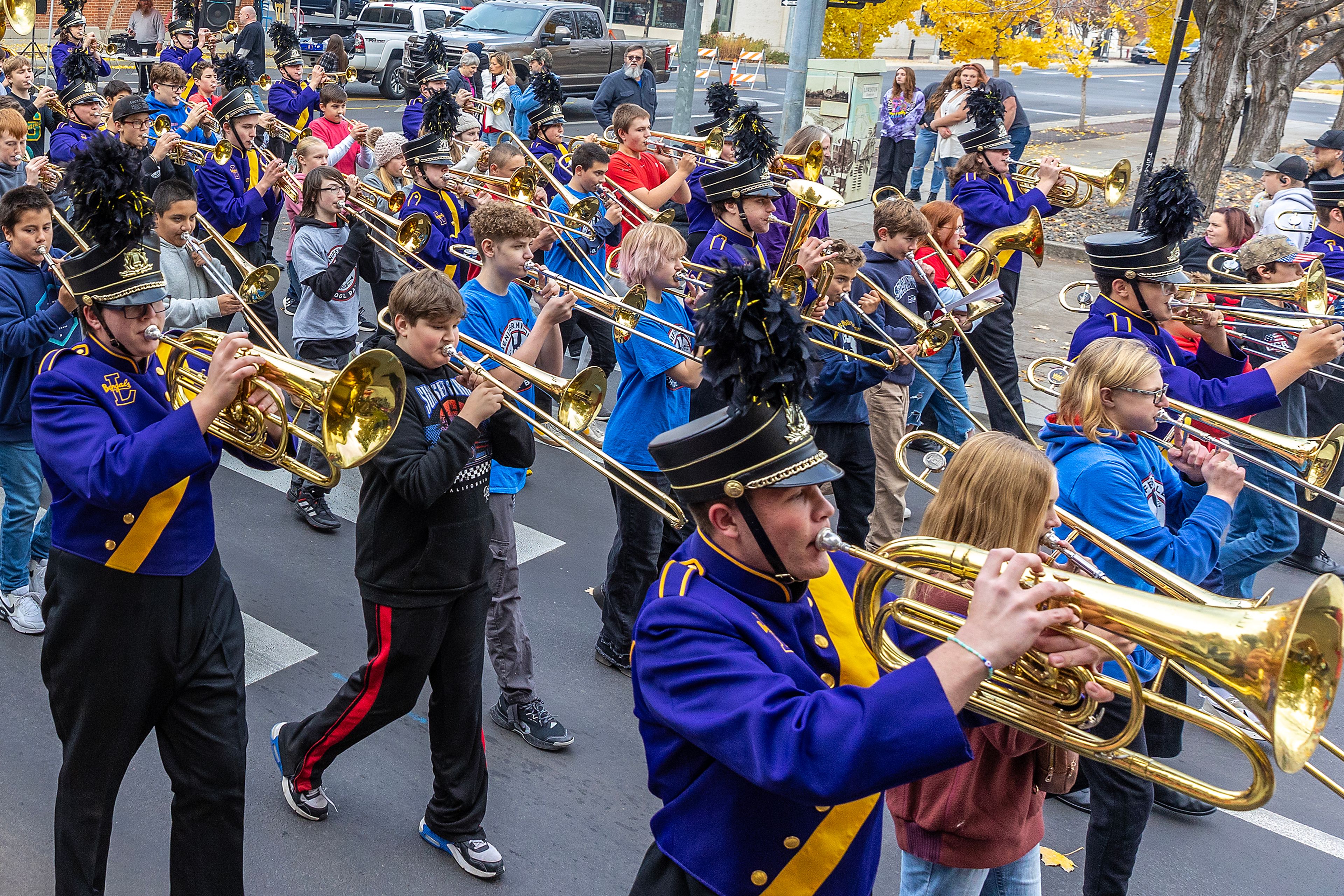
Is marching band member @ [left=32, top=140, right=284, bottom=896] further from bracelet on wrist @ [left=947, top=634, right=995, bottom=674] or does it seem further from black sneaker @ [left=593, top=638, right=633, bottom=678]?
black sneaker @ [left=593, top=638, right=633, bottom=678]

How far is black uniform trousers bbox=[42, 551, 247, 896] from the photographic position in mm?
3324

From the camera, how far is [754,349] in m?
2.34

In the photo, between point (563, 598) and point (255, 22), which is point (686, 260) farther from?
point (255, 22)

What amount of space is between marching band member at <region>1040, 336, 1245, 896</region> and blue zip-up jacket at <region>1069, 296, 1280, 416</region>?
2.09 feet

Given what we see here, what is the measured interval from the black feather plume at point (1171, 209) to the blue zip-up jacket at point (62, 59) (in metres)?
10.1

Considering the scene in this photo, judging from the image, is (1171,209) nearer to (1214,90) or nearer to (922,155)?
(1214,90)

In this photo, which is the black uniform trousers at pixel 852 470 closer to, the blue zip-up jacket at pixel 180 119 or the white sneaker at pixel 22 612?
the white sneaker at pixel 22 612

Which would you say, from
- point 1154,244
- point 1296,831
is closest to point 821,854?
point 1296,831

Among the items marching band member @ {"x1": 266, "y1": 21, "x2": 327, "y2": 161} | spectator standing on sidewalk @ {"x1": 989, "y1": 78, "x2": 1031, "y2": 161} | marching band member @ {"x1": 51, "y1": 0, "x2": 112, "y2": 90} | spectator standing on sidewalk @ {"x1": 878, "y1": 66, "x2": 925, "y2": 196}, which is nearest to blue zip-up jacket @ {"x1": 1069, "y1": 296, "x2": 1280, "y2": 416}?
spectator standing on sidewalk @ {"x1": 989, "y1": 78, "x2": 1031, "y2": 161}

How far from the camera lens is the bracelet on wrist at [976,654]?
6.49 ft

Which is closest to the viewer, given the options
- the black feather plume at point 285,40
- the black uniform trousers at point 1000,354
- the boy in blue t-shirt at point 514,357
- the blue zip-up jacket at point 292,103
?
the boy in blue t-shirt at point 514,357

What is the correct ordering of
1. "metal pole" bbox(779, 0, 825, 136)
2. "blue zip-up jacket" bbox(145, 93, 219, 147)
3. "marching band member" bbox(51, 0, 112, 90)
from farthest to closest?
"metal pole" bbox(779, 0, 825, 136) < "marching band member" bbox(51, 0, 112, 90) < "blue zip-up jacket" bbox(145, 93, 219, 147)

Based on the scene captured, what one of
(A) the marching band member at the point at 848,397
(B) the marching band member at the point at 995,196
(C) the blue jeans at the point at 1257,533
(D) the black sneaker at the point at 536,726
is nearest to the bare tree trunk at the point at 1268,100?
(B) the marching band member at the point at 995,196

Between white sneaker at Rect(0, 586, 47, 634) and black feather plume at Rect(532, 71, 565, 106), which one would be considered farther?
black feather plume at Rect(532, 71, 565, 106)
